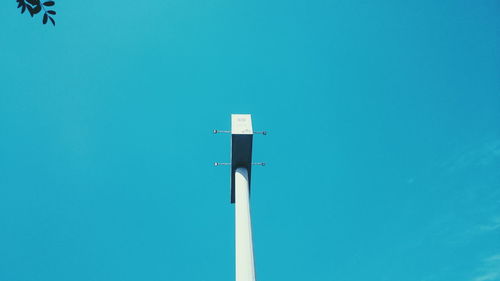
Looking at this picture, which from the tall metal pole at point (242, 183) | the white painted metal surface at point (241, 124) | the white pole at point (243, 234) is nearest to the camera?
the white pole at point (243, 234)

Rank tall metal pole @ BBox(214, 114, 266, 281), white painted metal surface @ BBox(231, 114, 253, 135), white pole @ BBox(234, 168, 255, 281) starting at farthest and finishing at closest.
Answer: white painted metal surface @ BBox(231, 114, 253, 135) → tall metal pole @ BBox(214, 114, 266, 281) → white pole @ BBox(234, 168, 255, 281)

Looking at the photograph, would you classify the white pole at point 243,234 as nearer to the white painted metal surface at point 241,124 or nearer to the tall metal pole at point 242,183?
the tall metal pole at point 242,183

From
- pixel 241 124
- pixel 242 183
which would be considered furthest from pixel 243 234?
pixel 241 124

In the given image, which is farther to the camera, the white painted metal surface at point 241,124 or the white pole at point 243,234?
the white painted metal surface at point 241,124

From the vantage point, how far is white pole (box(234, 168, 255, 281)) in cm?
1223

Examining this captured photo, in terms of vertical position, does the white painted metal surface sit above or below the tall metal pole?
above

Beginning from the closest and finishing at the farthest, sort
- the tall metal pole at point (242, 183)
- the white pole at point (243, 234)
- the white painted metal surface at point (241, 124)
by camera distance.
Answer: the white pole at point (243, 234) → the tall metal pole at point (242, 183) → the white painted metal surface at point (241, 124)

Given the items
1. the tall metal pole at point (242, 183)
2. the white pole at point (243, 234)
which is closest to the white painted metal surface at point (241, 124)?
the tall metal pole at point (242, 183)

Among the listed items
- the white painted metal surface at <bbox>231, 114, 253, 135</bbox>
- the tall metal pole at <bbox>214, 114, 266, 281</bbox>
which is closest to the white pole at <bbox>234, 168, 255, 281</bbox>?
the tall metal pole at <bbox>214, 114, 266, 281</bbox>

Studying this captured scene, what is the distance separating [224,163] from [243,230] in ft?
17.3

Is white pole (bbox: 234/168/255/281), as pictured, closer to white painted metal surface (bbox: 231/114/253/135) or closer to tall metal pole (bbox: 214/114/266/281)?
tall metal pole (bbox: 214/114/266/281)

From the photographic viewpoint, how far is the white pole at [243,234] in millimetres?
12227

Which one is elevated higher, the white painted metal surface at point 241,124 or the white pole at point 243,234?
the white painted metal surface at point 241,124

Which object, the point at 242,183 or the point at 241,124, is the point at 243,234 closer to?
the point at 242,183
